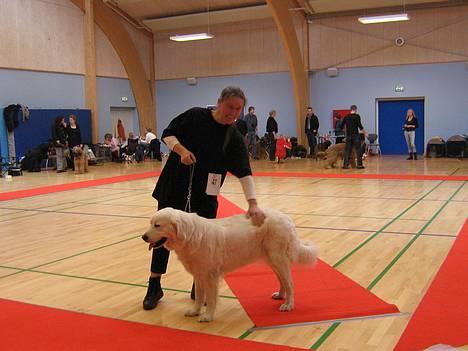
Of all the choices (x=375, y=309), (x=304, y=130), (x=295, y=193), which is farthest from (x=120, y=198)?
(x=304, y=130)

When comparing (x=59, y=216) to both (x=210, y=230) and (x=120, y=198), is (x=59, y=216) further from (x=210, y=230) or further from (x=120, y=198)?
(x=210, y=230)

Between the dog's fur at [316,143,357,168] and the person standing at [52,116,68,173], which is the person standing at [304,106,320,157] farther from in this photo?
the person standing at [52,116,68,173]

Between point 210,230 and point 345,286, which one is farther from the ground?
point 210,230

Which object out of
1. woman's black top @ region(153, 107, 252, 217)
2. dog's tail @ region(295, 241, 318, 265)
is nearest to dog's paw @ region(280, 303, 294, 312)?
dog's tail @ region(295, 241, 318, 265)

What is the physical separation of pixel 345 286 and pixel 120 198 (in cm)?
709

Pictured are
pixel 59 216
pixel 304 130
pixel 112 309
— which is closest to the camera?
pixel 112 309

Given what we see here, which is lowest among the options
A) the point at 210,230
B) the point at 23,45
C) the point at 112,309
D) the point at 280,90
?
the point at 112,309

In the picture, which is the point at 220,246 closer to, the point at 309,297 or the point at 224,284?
the point at 309,297

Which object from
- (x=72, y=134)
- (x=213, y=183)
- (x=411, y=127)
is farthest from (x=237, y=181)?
(x=213, y=183)

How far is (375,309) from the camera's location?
3.93 m

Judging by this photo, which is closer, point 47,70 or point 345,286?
point 345,286

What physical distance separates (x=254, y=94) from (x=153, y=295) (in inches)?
757

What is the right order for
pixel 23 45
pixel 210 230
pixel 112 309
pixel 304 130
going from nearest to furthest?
pixel 210 230, pixel 112 309, pixel 23 45, pixel 304 130

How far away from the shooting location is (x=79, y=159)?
16688 mm
